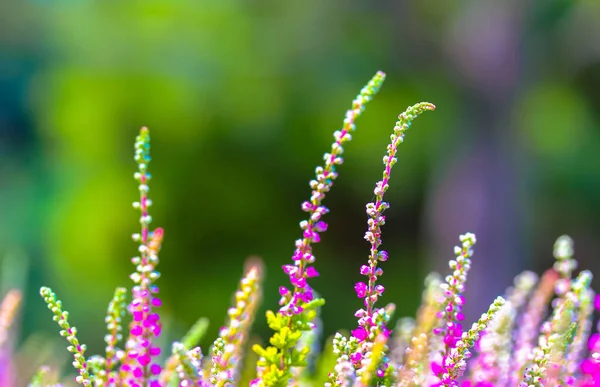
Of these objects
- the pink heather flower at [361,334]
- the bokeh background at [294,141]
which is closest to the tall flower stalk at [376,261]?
the pink heather flower at [361,334]

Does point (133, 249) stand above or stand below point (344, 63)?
below

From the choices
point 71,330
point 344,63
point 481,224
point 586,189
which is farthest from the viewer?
point 586,189

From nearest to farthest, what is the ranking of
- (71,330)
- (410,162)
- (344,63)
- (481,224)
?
(71,330) < (481,224) < (344,63) < (410,162)

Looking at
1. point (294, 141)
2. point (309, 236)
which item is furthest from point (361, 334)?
point (294, 141)

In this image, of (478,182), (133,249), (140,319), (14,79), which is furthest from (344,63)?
(14,79)

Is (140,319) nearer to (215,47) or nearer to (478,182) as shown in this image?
(478,182)

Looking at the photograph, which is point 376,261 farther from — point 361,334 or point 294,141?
point 294,141

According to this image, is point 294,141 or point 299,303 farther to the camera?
point 294,141

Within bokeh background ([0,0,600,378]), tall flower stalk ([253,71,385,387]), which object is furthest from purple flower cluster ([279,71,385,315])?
bokeh background ([0,0,600,378])
